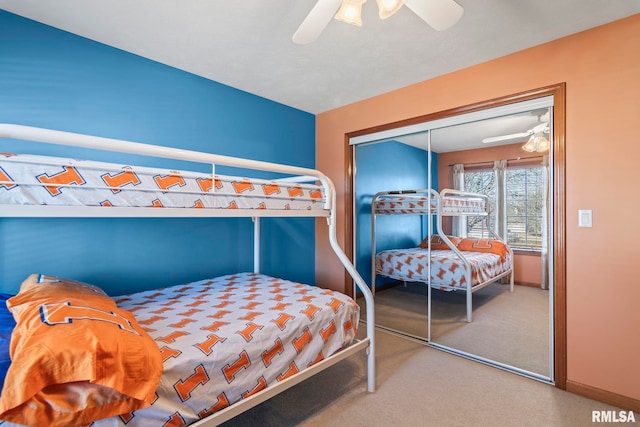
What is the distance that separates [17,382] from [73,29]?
7.36 ft

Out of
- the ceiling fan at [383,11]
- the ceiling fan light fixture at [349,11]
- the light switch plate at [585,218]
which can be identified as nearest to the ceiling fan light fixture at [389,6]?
the ceiling fan at [383,11]

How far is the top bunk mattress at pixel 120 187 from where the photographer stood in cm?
109

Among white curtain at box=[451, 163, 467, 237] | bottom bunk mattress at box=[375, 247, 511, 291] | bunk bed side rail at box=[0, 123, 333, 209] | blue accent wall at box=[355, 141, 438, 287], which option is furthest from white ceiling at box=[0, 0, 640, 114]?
bottom bunk mattress at box=[375, 247, 511, 291]

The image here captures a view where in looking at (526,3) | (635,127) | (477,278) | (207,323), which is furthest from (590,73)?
(207,323)

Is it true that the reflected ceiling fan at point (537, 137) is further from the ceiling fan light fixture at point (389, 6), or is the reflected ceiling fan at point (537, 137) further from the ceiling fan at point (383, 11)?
the ceiling fan light fixture at point (389, 6)

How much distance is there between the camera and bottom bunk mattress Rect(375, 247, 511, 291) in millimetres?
2576

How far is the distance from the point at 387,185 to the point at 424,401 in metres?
2.01

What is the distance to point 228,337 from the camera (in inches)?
51.8

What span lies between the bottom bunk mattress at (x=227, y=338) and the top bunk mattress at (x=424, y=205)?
1362 mm

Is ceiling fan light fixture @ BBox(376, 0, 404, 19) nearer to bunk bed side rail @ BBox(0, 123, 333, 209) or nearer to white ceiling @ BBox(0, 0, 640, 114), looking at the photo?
white ceiling @ BBox(0, 0, 640, 114)

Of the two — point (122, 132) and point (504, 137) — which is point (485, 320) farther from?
point (122, 132)

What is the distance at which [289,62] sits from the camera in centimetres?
238

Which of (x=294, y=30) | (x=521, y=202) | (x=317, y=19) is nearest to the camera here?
(x=317, y=19)

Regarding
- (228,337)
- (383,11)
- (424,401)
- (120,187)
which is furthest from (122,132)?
(424,401)
